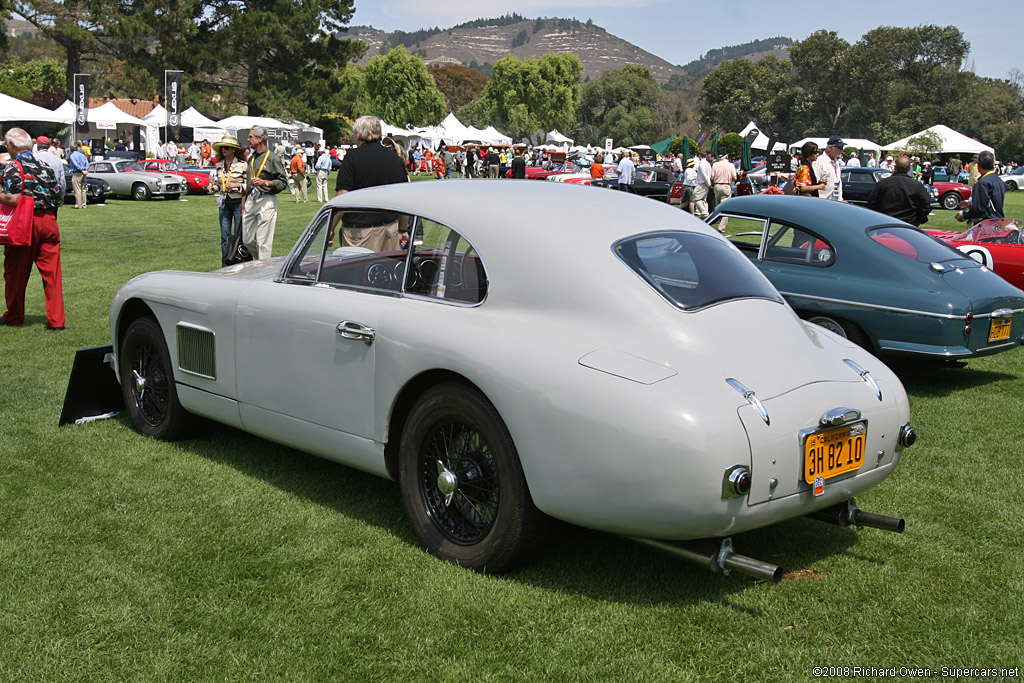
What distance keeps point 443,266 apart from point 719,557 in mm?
1725

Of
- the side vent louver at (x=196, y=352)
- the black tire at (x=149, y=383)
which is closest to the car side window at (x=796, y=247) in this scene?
the side vent louver at (x=196, y=352)

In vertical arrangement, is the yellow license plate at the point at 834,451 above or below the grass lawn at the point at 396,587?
above

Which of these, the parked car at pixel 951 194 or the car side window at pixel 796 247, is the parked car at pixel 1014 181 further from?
the car side window at pixel 796 247

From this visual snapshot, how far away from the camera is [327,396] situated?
4.29 metres

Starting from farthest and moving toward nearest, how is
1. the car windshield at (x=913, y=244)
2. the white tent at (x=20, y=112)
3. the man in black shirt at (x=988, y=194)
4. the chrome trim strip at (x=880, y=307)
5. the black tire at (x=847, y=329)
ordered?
the white tent at (x=20, y=112) < the man in black shirt at (x=988, y=194) < the car windshield at (x=913, y=244) < the black tire at (x=847, y=329) < the chrome trim strip at (x=880, y=307)

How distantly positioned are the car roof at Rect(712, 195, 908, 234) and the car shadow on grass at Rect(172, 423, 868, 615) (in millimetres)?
3793

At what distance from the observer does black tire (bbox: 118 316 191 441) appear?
5332 mm

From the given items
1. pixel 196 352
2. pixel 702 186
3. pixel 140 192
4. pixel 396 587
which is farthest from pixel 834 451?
pixel 140 192

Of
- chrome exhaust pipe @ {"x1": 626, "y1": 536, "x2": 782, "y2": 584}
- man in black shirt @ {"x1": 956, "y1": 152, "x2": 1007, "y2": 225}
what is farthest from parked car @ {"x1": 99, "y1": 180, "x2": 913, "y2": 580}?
man in black shirt @ {"x1": 956, "y1": 152, "x2": 1007, "y2": 225}

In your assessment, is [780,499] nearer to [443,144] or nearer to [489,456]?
[489,456]

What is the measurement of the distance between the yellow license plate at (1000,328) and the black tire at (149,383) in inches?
224

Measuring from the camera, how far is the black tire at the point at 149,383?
5332 mm

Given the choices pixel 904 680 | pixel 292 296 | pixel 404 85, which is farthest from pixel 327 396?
pixel 404 85

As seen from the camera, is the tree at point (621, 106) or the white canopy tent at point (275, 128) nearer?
the white canopy tent at point (275, 128)
